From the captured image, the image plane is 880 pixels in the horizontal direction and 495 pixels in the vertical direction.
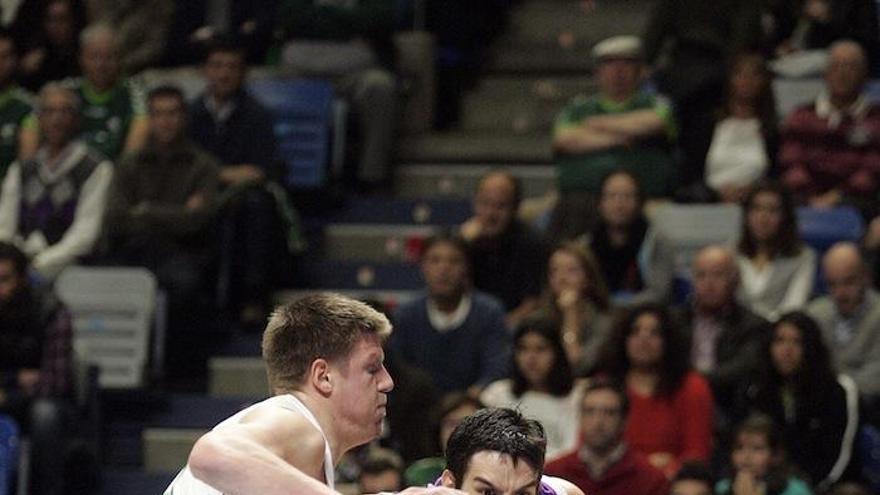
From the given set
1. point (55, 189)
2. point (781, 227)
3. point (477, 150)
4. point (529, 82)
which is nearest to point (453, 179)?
point (477, 150)

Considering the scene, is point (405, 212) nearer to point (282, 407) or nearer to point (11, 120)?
point (11, 120)

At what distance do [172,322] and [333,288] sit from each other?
983mm

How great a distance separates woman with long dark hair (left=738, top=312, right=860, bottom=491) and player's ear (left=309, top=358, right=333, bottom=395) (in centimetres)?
489

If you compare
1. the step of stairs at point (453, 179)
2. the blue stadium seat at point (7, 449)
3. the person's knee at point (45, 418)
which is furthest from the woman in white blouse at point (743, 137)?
the blue stadium seat at point (7, 449)

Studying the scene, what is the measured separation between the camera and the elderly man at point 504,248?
445 inches

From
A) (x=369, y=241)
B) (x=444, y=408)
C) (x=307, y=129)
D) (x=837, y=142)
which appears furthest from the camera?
(x=307, y=129)

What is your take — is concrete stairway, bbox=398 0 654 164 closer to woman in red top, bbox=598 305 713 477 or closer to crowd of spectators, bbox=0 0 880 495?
crowd of spectators, bbox=0 0 880 495

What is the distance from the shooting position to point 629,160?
1188 centimetres

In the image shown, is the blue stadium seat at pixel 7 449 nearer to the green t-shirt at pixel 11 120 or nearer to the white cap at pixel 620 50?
the green t-shirt at pixel 11 120

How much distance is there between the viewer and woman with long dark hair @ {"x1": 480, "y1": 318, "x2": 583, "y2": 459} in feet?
32.7

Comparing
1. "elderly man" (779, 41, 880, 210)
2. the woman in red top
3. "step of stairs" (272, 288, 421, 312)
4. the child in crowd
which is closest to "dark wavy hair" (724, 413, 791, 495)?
the child in crowd

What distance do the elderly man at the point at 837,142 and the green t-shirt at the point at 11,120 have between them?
4.11 meters

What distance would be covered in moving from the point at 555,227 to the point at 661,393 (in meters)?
1.75

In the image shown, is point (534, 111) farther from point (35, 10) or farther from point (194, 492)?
point (194, 492)
